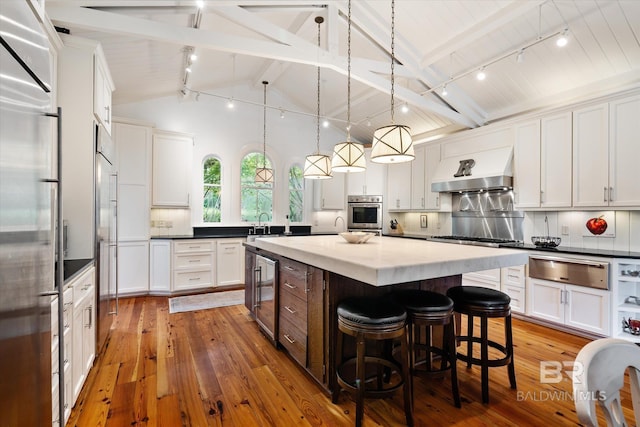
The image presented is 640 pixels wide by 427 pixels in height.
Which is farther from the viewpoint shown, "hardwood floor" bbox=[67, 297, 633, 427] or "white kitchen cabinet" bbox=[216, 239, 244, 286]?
"white kitchen cabinet" bbox=[216, 239, 244, 286]

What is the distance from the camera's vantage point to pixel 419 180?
5688mm

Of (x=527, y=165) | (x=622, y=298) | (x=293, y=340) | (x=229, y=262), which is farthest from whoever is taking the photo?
(x=229, y=262)

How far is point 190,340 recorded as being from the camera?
3066 mm

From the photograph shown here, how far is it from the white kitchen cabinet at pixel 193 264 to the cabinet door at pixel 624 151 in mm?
5273

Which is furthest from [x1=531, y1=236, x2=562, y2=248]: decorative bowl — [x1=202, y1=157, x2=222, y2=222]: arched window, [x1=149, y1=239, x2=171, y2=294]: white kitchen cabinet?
[x1=149, y1=239, x2=171, y2=294]: white kitchen cabinet

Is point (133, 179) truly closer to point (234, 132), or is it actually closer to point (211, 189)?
point (211, 189)

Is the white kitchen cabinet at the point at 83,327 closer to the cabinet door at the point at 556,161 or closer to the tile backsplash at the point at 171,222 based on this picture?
the tile backsplash at the point at 171,222

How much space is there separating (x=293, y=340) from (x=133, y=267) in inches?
129

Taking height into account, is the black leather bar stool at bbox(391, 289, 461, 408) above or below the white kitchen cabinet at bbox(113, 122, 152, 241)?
below

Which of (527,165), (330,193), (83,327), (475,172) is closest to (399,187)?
(330,193)

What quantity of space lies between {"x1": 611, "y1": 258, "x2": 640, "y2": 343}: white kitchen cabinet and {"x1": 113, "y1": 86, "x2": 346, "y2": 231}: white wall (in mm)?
4808

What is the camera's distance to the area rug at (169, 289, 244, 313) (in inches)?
164

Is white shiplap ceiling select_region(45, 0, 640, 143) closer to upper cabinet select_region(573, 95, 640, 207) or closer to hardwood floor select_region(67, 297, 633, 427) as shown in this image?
upper cabinet select_region(573, 95, 640, 207)

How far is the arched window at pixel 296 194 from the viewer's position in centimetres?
648
